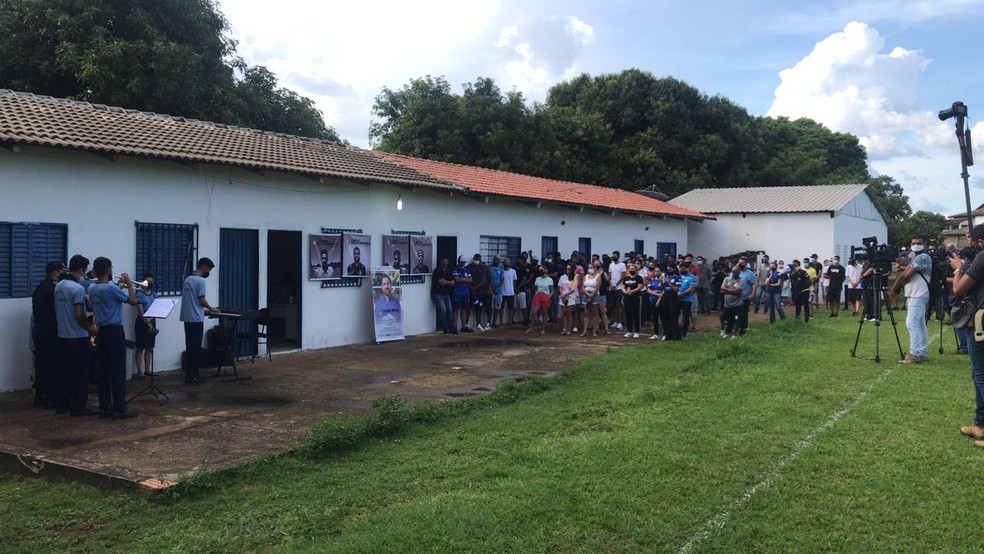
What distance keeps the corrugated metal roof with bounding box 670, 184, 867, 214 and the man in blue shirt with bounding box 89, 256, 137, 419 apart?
1046 inches

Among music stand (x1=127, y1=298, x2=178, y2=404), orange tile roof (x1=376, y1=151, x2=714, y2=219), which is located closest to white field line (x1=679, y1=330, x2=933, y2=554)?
music stand (x1=127, y1=298, x2=178, y2=404)

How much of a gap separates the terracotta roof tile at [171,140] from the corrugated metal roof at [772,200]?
18.1 m

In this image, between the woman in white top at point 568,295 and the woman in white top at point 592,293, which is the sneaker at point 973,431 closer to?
the woman in white top at point 592,293

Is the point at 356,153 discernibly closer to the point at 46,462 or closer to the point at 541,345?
the point at 541,345

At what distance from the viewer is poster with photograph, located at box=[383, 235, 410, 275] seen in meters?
15.5

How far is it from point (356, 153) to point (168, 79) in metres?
7.37

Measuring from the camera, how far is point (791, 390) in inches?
Answer: 365

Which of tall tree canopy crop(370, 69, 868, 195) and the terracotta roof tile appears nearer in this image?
the terracotta roof tile

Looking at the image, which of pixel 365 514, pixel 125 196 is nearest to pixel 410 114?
pixel 125 196

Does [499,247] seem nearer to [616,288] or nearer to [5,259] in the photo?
[616,288]

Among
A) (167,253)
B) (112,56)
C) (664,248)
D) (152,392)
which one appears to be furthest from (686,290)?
(112,56)

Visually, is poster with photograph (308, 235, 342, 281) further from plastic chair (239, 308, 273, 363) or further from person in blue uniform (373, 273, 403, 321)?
plastic chair (239, 308, 273, 363)

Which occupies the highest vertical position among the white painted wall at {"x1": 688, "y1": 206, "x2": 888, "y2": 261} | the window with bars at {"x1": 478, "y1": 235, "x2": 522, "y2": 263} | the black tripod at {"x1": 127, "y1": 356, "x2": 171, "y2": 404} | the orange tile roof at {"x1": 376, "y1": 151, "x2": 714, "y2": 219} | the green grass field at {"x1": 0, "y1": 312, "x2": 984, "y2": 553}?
the orange tile roof at {"x1": 376, "y1": 151, "x2": 714, "y2": 219}

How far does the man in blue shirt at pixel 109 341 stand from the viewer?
8.02 m
